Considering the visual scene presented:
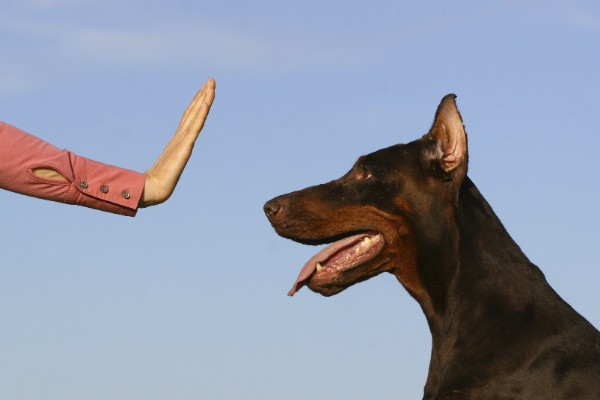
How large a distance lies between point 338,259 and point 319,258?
0.17m

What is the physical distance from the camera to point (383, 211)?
21.8 feet

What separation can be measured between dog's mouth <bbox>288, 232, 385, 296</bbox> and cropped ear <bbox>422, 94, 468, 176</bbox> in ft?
2.53

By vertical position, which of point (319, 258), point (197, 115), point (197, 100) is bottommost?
point (319, 258)

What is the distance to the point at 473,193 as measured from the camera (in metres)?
6.64

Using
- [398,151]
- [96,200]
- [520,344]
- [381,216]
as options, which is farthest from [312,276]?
[96,200]

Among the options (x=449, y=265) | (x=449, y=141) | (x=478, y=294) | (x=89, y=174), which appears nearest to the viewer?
(x=89, y=174)

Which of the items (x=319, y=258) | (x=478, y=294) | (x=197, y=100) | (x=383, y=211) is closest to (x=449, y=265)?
(x=478, y=294)

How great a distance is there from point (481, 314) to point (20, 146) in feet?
12.3

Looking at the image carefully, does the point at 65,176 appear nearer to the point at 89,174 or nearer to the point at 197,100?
the point at 89,174

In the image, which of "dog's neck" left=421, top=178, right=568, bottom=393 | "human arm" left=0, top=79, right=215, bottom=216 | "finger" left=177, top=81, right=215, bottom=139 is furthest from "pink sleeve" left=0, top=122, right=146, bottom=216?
"dog's neck" left=421, top=178, right=568, bottom=393

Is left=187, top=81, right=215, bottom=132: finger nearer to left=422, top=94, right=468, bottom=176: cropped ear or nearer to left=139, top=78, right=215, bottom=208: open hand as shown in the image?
left=139, top=78, right=215, bottom=208: open hand

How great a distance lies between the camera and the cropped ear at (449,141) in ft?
21.4

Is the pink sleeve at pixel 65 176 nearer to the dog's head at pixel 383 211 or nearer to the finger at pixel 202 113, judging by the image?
the finger at pixel 202 113

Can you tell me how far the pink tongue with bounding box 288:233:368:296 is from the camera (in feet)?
22.5
